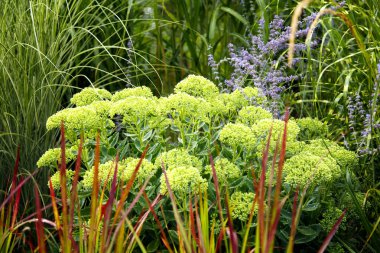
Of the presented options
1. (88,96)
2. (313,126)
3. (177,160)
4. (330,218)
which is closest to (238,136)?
(177,160)

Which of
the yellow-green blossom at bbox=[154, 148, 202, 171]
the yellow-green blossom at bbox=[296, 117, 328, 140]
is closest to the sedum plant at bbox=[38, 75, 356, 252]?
the yellow-green blossom at bbox=[154, 148, 202, 171]

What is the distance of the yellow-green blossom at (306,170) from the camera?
7.36 feet

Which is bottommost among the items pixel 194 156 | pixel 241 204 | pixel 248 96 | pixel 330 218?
pixel 330 218

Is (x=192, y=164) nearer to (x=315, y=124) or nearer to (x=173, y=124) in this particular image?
(x=173, y=124)

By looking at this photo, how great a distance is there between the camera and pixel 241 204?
222 centimetres

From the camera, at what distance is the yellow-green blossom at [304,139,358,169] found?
2527 millimetres

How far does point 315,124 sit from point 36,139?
4.10 feet

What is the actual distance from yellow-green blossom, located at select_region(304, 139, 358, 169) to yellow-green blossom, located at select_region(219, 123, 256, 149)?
1.00 feet

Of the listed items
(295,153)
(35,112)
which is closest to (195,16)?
(35,112)

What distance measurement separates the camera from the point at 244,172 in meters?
2.58

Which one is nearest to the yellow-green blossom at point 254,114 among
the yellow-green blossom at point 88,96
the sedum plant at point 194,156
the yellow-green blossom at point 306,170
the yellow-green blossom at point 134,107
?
the sedum plant at point 194,156

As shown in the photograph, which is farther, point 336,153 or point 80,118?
point 336,153

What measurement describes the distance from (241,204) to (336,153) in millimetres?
569

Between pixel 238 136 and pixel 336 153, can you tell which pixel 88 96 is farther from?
pixel 336 153
